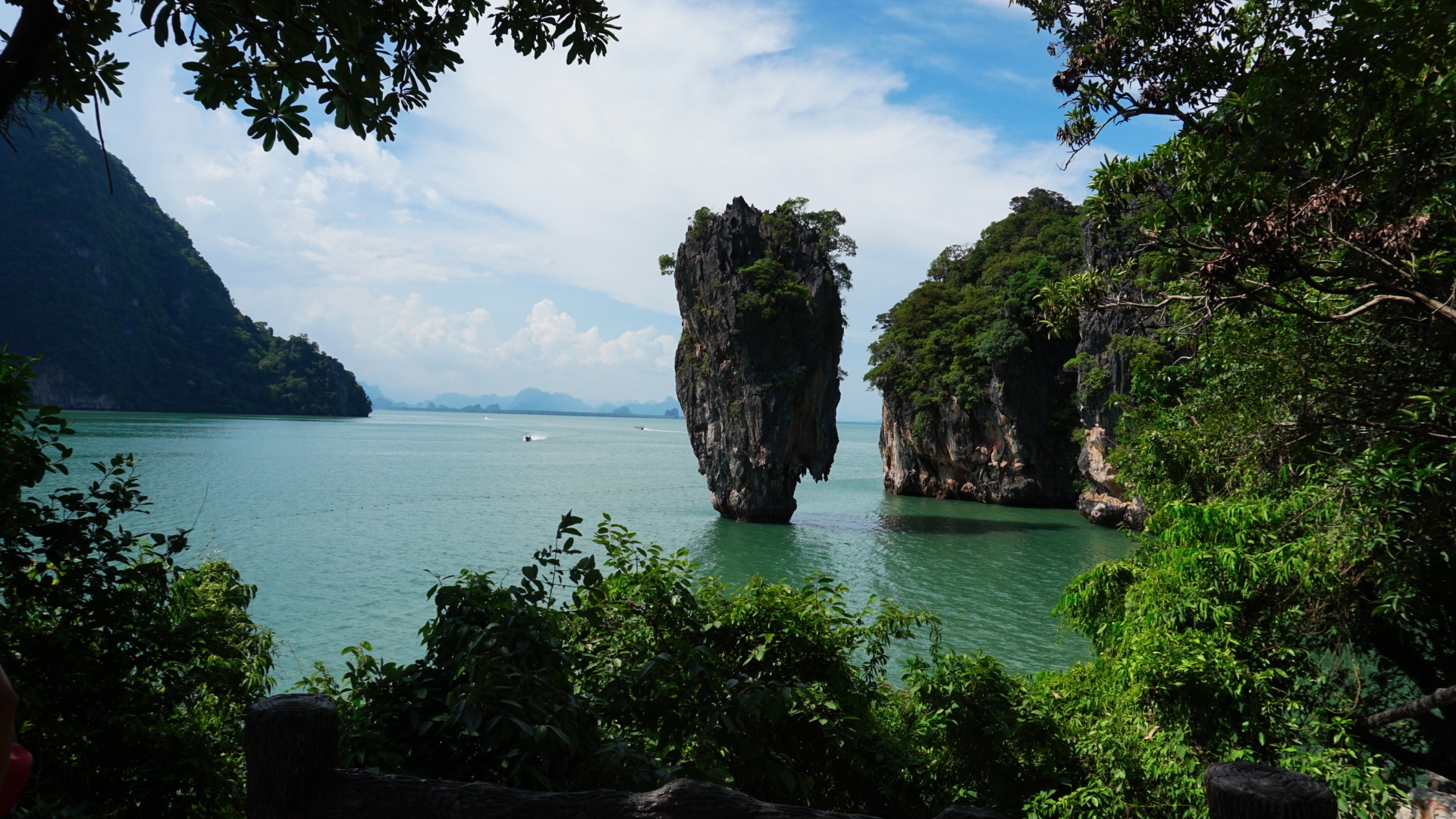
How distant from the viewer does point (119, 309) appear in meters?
92.4

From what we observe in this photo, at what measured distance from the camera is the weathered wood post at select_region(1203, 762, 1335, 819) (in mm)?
1392

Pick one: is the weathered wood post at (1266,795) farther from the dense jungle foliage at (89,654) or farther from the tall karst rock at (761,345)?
the tall karst rock at (761,345)

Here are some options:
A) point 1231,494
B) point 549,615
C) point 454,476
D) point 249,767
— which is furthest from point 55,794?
point 454,476

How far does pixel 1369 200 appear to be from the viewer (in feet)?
14.7

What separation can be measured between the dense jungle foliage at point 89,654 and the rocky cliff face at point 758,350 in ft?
89.6

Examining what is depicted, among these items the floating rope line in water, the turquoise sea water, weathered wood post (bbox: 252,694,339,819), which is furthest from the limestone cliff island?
weathered wood post (bbox: 252,694,339,819)

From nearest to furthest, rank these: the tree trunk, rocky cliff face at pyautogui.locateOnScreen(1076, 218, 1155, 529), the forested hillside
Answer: the tree trunk
rocky cliff face at pyautogui.locateOnScreen(1076, 218, 1155, 529)
the forested hillside

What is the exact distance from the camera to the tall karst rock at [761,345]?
101 ft

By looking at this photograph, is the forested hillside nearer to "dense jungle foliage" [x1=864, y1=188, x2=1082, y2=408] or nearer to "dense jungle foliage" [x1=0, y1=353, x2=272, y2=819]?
"dense jungle foliage" [x1=864, y1=188, x2=1082, y2=408]

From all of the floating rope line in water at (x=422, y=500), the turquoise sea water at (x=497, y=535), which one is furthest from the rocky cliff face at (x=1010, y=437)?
the floating rope line in water at (x=422, y=500)

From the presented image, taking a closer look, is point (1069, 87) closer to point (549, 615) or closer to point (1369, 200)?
point (1369, 200)

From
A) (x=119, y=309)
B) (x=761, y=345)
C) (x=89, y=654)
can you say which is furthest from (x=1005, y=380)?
(x=119, y=309)

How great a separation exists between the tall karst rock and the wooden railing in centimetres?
2867

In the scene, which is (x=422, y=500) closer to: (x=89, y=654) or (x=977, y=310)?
(x=977, y=310)
